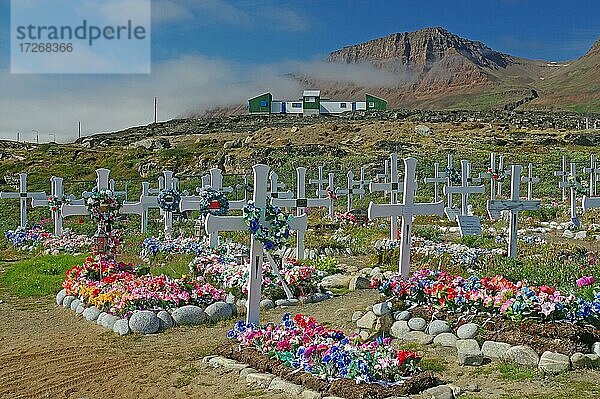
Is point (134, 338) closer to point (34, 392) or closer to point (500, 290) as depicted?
point (34, 392)

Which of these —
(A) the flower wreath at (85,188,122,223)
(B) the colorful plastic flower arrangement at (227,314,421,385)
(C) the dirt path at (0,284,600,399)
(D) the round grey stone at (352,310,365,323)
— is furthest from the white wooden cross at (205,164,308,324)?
(A) the flower wreath at (85,188,122,223)

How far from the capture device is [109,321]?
33.3ft

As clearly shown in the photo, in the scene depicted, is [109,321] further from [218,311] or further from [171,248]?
[171,248]

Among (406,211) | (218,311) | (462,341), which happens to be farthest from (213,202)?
(462,341)

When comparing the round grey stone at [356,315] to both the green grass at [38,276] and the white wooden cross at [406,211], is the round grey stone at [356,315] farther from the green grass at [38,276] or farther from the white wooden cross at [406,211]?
the green grass at [38,276]

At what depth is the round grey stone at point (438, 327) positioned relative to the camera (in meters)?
8.80

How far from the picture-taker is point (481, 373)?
7.43m

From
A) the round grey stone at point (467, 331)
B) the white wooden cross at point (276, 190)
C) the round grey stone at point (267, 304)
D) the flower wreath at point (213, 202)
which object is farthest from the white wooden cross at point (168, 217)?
the round grey stone at point (467, 331)

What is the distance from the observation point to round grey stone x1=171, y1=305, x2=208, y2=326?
33.3 feet

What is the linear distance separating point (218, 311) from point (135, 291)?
1.29m

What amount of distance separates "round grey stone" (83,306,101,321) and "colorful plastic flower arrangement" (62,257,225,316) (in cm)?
11

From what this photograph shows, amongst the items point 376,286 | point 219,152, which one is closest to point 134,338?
point 376,286

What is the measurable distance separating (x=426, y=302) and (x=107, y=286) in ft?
16.8

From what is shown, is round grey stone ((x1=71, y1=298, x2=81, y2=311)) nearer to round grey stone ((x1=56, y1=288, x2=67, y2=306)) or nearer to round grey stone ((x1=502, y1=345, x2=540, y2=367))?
round grey stone ((x1=56, y1=288, x2=67, y2=306))
